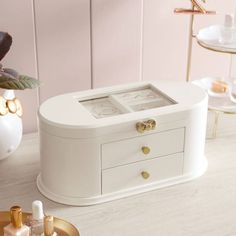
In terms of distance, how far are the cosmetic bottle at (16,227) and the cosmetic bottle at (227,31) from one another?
0.74m

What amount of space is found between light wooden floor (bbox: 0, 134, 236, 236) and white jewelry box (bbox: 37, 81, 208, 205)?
3cm

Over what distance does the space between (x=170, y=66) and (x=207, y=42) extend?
8.8 inches

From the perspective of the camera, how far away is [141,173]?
133 centimetres

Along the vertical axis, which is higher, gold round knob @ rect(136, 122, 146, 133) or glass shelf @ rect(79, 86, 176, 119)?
glass shelf @ rect(79, 86, 176, 119)

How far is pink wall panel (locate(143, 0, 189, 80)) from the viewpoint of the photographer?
162 centimetres

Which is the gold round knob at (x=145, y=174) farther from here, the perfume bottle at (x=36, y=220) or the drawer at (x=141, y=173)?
the perfume bottle at (x=36, y=220)

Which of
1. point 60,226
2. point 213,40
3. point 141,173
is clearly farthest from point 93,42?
point 60,226

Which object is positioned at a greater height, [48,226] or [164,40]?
[164,40]

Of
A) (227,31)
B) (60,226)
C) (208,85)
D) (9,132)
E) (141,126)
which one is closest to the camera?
(60,226)

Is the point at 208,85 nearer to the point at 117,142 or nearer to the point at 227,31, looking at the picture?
the point at 227,31

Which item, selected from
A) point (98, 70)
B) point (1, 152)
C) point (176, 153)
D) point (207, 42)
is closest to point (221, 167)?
point (176, 153)

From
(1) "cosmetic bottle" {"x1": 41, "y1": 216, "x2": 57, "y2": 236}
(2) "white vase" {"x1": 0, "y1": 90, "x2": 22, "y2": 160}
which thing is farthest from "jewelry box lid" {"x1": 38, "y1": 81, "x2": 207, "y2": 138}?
(1) "cosmetic bottle" {"x1": 41, "y1": 216, "x2": 57, "y2": 236}

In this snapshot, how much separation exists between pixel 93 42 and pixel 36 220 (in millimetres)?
612

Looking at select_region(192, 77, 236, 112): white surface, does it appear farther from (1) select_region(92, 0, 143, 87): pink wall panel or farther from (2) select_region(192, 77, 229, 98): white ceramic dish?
(1) select_region(92, 0, 143, 87): pink wall panel
